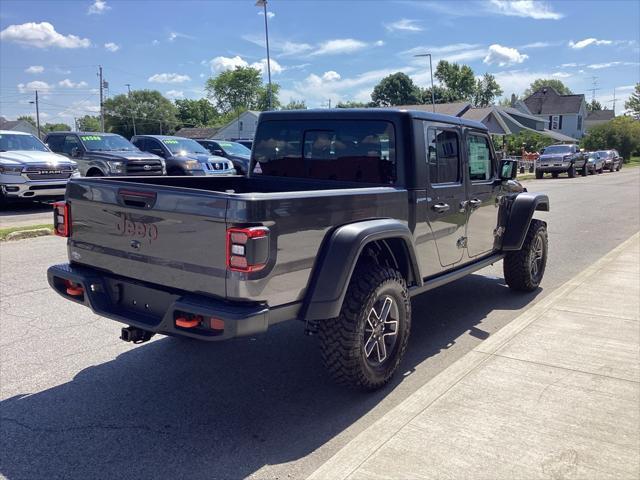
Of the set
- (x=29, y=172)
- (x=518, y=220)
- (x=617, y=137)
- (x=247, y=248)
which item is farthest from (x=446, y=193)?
(x=617, y=137)

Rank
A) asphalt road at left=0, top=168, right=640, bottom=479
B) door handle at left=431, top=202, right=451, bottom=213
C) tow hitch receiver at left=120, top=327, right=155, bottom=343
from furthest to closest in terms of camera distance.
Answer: door handle at left=431, top=202, right=451, bottom=213
tow hitch receiver at left=120, top=327, right=155, bottom=343
asphalt road at left=0, top=168, right=640, bottom=479

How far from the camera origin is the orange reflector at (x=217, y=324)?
117 inches

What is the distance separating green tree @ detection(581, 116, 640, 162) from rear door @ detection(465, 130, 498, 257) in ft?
200

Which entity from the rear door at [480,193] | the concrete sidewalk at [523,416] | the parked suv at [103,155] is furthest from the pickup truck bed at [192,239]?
the parked suv at [103,155]

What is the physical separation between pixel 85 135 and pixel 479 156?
12822 mm

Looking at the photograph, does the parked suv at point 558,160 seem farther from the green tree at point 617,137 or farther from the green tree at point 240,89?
the green tree at point 240,89

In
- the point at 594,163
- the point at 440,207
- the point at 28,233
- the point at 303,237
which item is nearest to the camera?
the point at 303,237

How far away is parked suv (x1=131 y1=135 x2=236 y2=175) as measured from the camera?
16500 mm

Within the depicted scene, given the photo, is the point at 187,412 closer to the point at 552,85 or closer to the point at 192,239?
the point at 192,239

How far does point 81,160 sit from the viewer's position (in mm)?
14672

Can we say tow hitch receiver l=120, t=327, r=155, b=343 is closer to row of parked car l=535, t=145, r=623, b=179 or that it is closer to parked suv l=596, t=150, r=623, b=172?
row of parked car l=535, t=145, r=623, b=179

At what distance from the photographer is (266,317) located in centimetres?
306

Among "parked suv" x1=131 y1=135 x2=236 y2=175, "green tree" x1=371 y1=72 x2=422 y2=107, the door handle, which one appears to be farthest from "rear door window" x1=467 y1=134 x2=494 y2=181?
"green tree" x1=371 y1=72 x2=422 y2=107

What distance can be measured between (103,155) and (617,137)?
58777 millimetres
